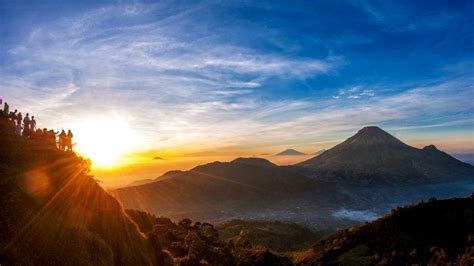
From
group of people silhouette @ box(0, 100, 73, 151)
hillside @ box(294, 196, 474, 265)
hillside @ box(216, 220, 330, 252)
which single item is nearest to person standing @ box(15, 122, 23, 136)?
group of people silhouette @ box(0, 100, 73, 151)

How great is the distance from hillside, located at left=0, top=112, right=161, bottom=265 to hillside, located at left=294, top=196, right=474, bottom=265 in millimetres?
26761

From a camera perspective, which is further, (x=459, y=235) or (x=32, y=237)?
(x=459, y=235)

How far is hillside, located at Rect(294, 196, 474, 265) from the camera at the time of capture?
37594 millimetres

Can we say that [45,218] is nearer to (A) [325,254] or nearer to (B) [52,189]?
(B) [52,189]

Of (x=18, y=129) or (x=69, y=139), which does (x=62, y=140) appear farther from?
(x=18, y=129)

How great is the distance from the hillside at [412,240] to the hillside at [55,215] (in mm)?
26761

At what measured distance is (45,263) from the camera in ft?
47.4

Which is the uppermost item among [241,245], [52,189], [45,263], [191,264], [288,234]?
[52,189]

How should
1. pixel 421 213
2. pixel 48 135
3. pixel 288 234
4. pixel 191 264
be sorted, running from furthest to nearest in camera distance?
pixel 288 234 → pixel 421 213 → pixel 191 264 → pixel 48 135

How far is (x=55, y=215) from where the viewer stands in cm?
1728

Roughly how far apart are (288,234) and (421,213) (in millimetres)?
87290

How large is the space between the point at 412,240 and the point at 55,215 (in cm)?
4086

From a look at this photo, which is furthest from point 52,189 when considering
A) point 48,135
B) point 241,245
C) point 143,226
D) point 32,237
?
point 241,245

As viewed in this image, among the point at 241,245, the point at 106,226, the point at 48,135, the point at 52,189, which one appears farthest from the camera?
the point at 241,245
